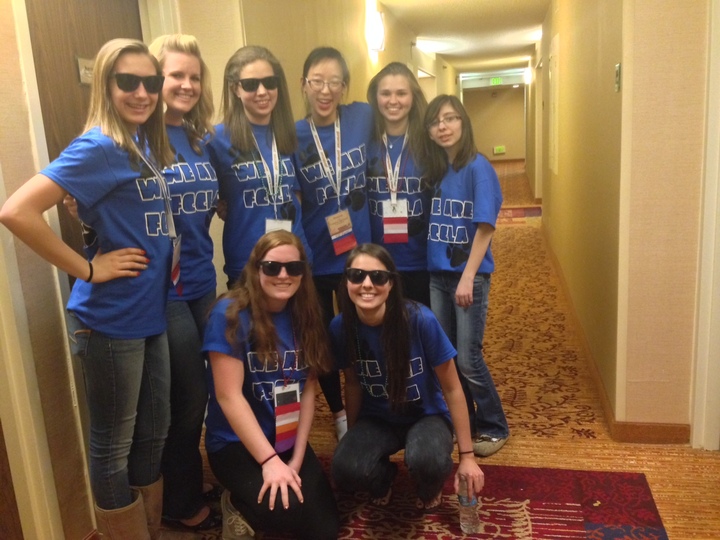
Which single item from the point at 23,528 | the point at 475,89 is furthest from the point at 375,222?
the point at 475,89

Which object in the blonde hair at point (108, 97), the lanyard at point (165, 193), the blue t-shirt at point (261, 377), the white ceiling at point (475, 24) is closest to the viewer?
the blonde hair at point (108, 97)

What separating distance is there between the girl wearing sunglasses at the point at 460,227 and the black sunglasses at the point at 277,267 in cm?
66

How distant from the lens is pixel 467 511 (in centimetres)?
189

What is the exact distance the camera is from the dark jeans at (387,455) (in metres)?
1.88

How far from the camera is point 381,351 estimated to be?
192 cm

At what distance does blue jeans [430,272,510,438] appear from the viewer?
229 cm

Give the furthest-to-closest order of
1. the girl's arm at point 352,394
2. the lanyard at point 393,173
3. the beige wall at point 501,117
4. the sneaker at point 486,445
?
the beige wall at point 501,117 → the sneaker at point 486,445 → the lanyard at point 393,173 → the girl's arm at point 352,394

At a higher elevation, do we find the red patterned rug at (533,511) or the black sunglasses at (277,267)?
the black sunglasses at (277,267)

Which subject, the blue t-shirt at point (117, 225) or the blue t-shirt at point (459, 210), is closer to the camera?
the blue t-shirt at point (117, 225)

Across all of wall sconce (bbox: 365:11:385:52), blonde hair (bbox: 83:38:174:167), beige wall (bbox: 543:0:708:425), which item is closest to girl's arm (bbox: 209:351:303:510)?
blonde hair (bbox: 83:38:174:167)

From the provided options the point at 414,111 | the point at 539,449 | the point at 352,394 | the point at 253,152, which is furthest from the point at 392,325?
the point at 539,449

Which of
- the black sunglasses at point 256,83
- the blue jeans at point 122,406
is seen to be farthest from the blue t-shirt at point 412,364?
the black sunglasses at point 256,83

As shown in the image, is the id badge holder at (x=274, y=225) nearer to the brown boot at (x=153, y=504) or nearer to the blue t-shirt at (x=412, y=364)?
→ the blue t-shirt at (x=412, y=364)

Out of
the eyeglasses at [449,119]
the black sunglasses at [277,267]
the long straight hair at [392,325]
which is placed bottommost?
the long straight hair at [392,325]
